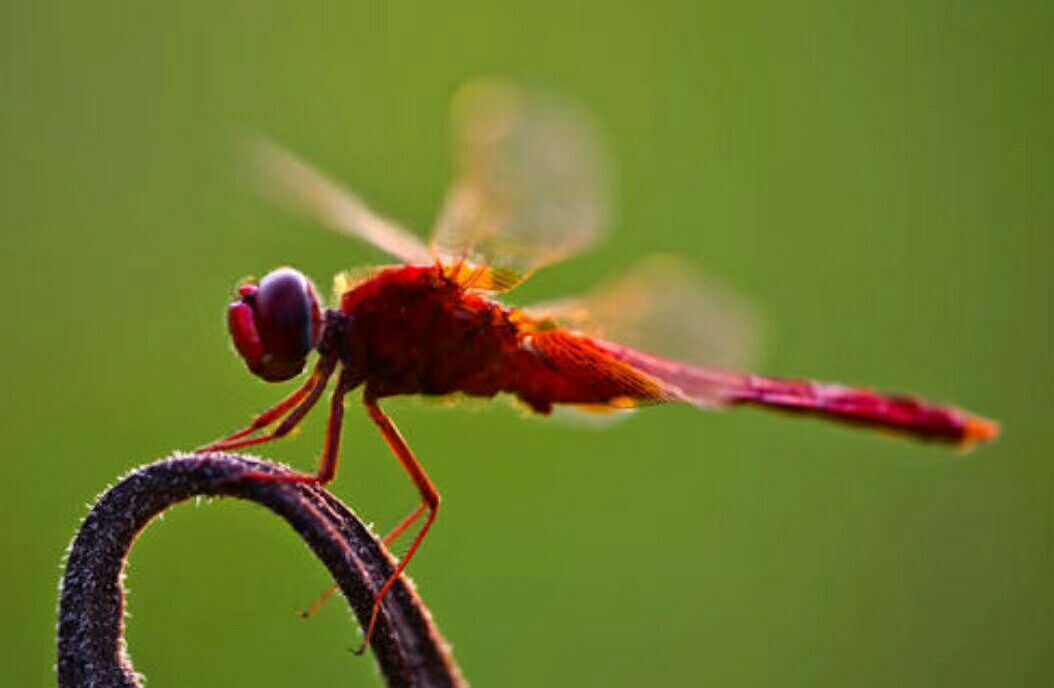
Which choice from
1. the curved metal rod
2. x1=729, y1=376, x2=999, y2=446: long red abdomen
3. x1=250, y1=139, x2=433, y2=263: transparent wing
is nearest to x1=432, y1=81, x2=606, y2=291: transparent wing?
x1=250, y1=139, x2=433, y2=263: transparent wing

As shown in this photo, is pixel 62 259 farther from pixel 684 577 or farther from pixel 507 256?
pixel 507 256

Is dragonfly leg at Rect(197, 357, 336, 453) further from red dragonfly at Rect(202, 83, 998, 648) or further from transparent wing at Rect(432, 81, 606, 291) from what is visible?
transparent wing at Rect(432, 81, 606, 291)

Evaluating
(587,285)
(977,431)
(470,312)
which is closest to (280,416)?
(470,312)

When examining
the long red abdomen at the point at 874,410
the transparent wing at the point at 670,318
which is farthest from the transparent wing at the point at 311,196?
the long red abdomen at the point at 874,410

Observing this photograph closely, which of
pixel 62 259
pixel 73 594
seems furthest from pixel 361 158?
pixel 73 594

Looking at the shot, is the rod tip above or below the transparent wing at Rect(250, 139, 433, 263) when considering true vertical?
below

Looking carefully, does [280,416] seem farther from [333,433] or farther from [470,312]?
[470,312]
